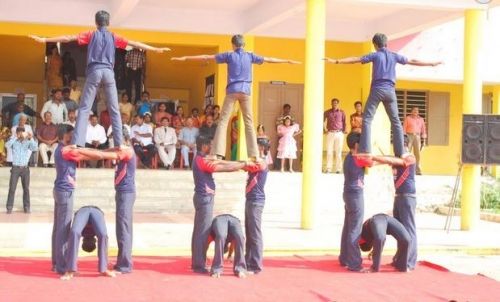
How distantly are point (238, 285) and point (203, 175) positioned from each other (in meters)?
1.50

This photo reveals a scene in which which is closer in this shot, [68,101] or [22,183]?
[22,183]

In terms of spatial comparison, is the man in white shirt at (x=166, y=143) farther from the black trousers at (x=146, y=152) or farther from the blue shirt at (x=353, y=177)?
the blue shirt at (x=353, y=177)

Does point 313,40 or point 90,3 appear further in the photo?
point 90,3

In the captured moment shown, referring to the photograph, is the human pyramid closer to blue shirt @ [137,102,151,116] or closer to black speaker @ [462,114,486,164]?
black speaker @ [462,114,486,164]

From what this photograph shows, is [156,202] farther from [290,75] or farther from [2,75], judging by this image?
[2,75]

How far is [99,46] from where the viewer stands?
29.3ft

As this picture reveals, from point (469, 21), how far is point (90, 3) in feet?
27.0

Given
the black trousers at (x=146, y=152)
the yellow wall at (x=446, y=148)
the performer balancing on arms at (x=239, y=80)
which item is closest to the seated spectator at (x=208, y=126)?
the black trousers at (x=146, y=152)

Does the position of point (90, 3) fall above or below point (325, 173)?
above

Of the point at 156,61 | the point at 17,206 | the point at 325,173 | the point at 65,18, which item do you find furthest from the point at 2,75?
the point at 325,173

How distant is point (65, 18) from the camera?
55.3ft

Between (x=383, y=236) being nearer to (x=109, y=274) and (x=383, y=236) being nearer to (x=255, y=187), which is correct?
(x=255, y=187)

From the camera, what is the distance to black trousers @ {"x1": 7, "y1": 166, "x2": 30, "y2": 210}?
45.8 feet

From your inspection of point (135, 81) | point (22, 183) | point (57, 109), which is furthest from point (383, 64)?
point (135, 81)
